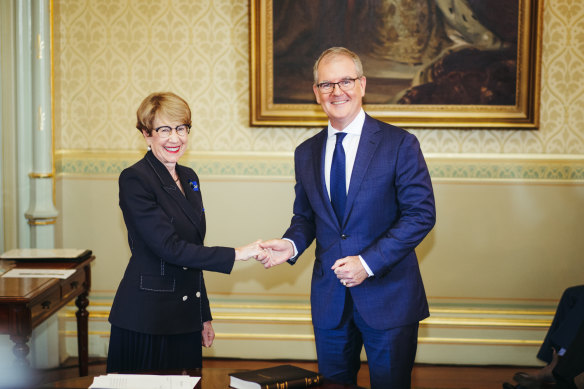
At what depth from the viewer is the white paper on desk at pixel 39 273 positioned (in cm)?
310

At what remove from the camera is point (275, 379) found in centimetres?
184

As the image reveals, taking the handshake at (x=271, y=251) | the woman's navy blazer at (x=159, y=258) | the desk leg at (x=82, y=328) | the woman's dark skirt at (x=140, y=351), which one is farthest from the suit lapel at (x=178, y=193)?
the desk leg at (x=82, y=328)

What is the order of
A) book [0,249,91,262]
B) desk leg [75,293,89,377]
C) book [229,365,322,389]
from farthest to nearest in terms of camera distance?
desk leg [75,293,89,377] < book [0,249,91,262] < book [229,365,322,389]

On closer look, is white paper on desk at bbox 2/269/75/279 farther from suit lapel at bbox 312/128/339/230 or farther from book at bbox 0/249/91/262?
suit lapel at bbox 312/128/339/230

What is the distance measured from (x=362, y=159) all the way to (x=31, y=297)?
63.8 inches

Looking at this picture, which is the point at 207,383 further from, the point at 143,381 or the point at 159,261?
the point at 159,261

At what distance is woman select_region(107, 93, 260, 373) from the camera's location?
238 centimetres

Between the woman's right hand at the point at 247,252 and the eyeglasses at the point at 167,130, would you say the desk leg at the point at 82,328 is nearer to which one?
the woman's right hand at the point at 247,252

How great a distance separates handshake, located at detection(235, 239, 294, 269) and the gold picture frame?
165 cm

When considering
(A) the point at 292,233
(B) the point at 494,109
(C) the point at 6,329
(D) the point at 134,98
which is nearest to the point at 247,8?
(D) the point at 134,98

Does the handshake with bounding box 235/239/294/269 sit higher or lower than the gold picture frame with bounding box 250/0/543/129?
lower

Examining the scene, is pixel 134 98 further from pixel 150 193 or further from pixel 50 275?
pixel 150 193

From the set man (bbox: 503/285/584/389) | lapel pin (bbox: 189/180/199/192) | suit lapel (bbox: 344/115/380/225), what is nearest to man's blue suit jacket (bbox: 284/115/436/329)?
suit lapel (bbox: 344/115/380/225)

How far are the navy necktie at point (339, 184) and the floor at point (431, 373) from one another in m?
1.78
